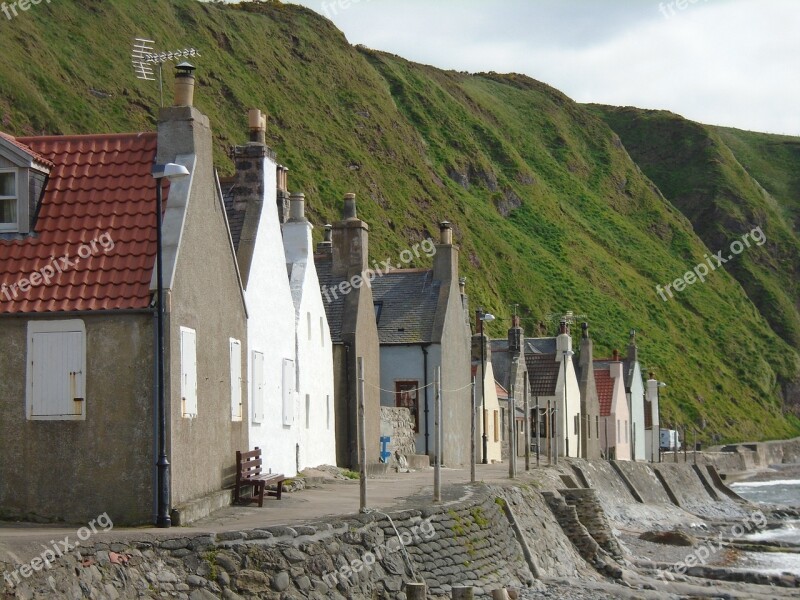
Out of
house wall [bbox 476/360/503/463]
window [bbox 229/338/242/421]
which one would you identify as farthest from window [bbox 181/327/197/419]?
house wall [bbox 476/360/503/463]

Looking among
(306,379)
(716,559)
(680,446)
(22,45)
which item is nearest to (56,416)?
(306,379)

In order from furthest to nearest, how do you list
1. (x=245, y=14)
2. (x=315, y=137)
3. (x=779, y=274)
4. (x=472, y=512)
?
(x=779, y=274), (x=245, y=14), (x=315, y=137), (x=472, y=512)

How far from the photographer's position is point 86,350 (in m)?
18.6

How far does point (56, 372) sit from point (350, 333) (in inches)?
671

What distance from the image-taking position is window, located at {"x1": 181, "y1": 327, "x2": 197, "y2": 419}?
19.4 metres

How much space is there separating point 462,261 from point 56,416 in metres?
99.5

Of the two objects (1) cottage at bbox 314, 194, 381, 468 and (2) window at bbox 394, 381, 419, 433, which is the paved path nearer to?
(1) cottage at bbox 314, 194, 381, 468

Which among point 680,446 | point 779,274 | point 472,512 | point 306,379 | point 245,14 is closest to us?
point 472,512

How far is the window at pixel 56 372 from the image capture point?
728 inches

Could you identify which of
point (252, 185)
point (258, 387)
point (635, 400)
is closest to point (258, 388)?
point (258, 387)

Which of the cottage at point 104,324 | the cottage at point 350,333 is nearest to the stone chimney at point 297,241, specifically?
the cottage at point 350,333

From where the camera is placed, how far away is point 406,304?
4281 cm

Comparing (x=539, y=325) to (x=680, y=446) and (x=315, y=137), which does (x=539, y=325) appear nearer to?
(x=680, y=446)

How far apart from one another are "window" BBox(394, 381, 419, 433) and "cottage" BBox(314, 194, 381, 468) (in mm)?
4047
